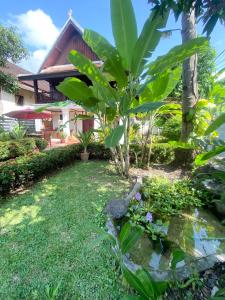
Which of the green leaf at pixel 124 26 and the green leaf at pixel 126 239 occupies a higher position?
the green leaf at pixel 124 26

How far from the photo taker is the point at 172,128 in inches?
352

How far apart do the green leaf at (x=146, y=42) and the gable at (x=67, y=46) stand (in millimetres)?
11726

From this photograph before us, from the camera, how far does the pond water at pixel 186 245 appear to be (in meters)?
2.15

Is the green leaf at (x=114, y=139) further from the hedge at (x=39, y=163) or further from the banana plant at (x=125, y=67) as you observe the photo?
the hedge at (x=39, y=163)

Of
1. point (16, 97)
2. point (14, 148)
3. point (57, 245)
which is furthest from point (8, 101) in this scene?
point (57, 245)

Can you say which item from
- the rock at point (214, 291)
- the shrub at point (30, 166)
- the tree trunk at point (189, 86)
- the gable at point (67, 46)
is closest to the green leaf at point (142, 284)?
the rock at point (214, 291)

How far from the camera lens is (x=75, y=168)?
6.36 meters

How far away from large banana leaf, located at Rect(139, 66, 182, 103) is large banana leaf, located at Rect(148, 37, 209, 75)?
25.0 inches

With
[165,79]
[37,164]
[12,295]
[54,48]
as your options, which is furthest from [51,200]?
[54,48]

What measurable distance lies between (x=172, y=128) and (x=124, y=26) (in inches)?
251

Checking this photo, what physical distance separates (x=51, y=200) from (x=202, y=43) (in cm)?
395

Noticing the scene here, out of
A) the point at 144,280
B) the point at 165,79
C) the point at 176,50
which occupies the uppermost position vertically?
the point at 176,50

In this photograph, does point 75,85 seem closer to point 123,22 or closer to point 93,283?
point 123,22

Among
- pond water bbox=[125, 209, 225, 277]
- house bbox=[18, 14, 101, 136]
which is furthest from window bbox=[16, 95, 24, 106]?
pond water bbox=[125, 209, 225, 277]
